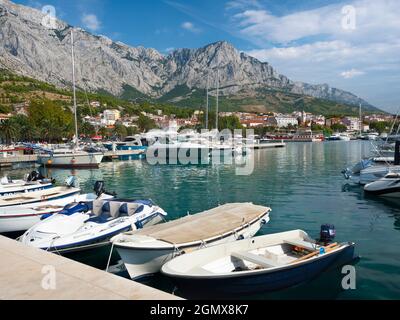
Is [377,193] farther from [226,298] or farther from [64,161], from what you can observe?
[64,161]

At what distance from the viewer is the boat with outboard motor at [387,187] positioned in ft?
80.5

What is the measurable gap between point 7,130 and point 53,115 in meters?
26.0

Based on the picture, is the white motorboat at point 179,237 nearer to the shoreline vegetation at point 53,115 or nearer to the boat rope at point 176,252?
the boat rope at point 176,252

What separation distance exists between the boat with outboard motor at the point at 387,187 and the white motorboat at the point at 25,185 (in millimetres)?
22204

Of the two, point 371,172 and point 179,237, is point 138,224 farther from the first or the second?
point 371,172

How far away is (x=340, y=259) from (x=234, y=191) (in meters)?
17.2

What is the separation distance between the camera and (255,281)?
9.43 meters

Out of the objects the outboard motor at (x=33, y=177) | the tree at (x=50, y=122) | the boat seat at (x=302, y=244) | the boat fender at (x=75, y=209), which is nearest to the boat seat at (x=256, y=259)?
the boat seat at (x=302, y=244)

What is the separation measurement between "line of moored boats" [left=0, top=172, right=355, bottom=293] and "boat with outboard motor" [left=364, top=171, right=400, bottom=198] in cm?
1320

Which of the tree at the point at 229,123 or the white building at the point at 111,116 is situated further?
the white building at the point at 111,116

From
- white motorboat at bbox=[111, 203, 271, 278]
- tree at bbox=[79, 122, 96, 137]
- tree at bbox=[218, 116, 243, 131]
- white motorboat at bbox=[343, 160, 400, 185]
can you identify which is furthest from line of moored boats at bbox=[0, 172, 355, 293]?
tree at bbox=[218, 116, 243, 131]

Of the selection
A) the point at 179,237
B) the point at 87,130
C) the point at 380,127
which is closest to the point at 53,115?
the point at 87,130

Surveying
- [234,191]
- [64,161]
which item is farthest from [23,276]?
[64,161]

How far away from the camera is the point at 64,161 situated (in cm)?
4753
